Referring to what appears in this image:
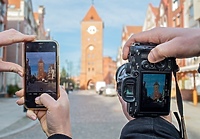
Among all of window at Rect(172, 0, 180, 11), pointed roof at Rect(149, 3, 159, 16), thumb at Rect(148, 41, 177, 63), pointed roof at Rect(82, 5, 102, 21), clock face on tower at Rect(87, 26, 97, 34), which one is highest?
pointed roof at Rect(82, 5, 102, 21)

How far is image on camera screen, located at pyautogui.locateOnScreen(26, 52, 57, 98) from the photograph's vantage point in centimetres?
149

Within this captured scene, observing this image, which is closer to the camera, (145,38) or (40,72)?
(145,38)

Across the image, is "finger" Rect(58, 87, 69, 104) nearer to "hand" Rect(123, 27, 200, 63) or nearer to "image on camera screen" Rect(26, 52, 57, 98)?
"image on camera screen" Rect(26, 52, 57, 98)

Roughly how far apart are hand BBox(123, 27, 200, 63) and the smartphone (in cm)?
60

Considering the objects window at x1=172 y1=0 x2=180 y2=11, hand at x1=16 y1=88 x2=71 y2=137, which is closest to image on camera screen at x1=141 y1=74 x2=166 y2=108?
hand at x1=16 y1=88 x2=71 y2=137

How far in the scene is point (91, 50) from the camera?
257 feet

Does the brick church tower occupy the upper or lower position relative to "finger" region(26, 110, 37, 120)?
upper

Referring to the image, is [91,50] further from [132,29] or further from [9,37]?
[9,37]

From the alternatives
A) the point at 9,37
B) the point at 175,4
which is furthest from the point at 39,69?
the point at 175,4

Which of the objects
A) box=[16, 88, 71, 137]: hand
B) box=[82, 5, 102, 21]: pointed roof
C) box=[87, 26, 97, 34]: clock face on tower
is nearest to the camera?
box=[16, 88, 71, 137]: hand

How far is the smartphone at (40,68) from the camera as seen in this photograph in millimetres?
1475

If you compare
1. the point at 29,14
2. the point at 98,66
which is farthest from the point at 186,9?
the point at 98,66

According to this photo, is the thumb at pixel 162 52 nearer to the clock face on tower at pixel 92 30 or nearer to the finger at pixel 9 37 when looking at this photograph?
the finger at pixel 9 37

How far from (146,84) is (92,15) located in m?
82.4
